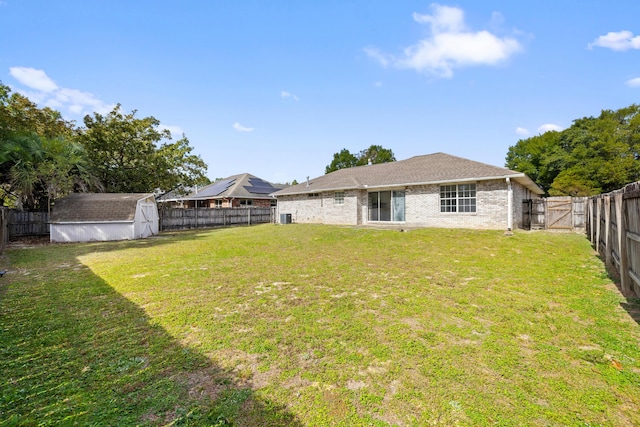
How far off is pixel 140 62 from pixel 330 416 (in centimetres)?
1515

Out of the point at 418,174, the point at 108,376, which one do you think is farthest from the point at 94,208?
the point at 418,174

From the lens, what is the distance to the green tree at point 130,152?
18.9 m

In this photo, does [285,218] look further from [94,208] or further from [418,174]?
[94,208]

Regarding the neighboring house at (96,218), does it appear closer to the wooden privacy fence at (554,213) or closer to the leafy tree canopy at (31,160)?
the leafy tree canopy at (31,160)

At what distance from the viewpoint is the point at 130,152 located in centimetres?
2022

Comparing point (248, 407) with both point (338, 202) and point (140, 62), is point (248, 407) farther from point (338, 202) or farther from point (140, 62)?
point (338, 202)

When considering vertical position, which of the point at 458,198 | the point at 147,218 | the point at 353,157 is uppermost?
the point at 353,157

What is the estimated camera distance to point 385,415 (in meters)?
2.22

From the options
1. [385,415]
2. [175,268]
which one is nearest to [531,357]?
[385,415]

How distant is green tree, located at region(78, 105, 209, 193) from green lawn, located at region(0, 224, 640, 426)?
15842 mm

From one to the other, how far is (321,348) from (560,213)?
18067mm

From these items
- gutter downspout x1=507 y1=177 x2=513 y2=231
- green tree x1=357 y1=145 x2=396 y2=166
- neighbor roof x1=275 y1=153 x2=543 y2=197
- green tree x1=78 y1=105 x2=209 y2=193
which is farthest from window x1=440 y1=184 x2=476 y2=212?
green tree x1=357 y1=145 x2=396 y2=166

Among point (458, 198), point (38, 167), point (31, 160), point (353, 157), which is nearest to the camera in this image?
point (31, 160)

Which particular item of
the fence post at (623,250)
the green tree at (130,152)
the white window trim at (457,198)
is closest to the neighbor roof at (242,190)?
the green tree at (130,152)
